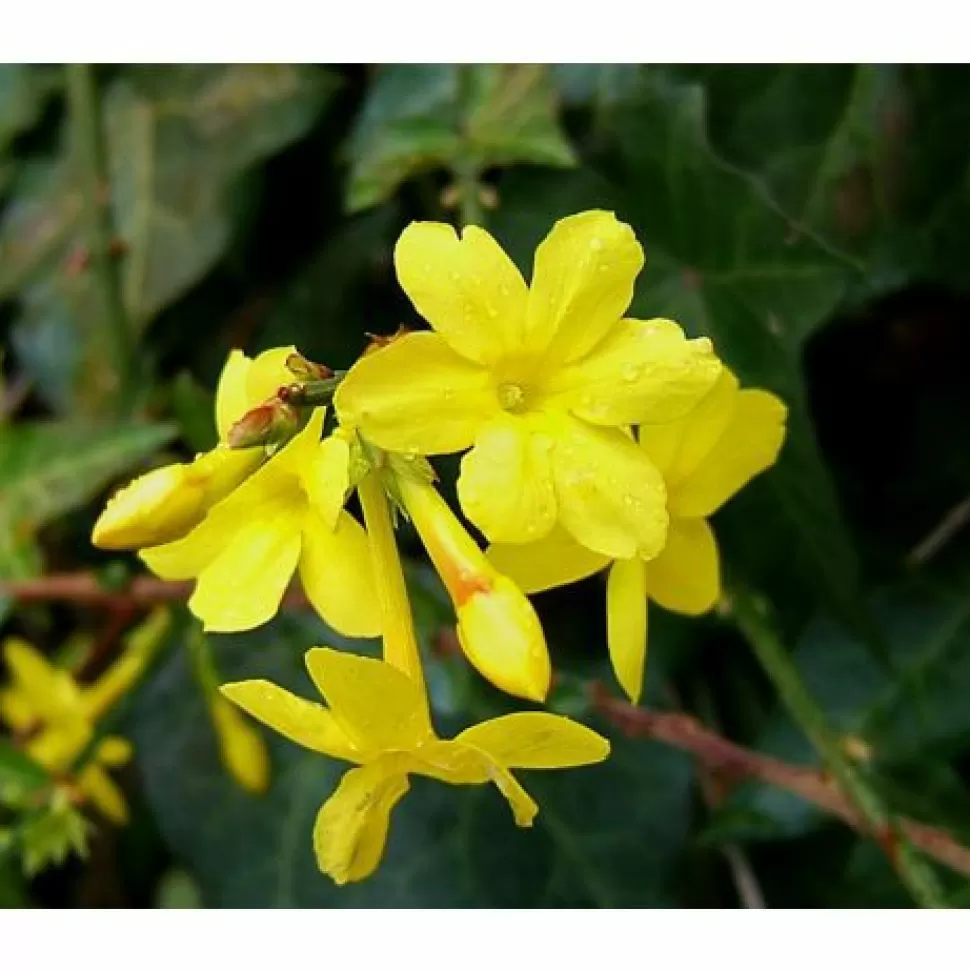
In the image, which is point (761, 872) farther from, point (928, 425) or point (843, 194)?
point (843, 194)

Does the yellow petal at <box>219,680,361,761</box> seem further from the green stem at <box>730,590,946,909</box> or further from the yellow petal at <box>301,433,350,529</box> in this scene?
the green stem at <box>730,590,946,909</box>

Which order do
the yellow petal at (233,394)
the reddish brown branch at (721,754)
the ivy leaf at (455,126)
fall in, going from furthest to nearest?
1. the ivy leaf at (455,126)
2. the reddish brown branch at (721,754)
3. the yellow petal at (233,394)

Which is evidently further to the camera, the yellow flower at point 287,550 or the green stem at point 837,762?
the green stem at point 837,762

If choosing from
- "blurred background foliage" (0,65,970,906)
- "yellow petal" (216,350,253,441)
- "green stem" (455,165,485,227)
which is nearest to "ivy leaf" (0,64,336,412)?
"blurred background foliage" (0,65,970,906)

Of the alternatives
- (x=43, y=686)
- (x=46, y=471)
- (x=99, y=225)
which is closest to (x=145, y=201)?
(x=99, y=225)

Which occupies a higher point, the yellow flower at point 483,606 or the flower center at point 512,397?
the flower center at point 512,397

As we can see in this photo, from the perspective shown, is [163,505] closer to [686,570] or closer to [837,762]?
[686,570]

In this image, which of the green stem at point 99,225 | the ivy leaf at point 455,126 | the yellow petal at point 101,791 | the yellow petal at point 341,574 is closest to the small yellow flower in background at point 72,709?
the yellow petal at point 101,791

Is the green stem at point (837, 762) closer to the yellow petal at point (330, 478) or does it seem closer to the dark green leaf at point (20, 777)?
the yellow petal at point (330, 478)
